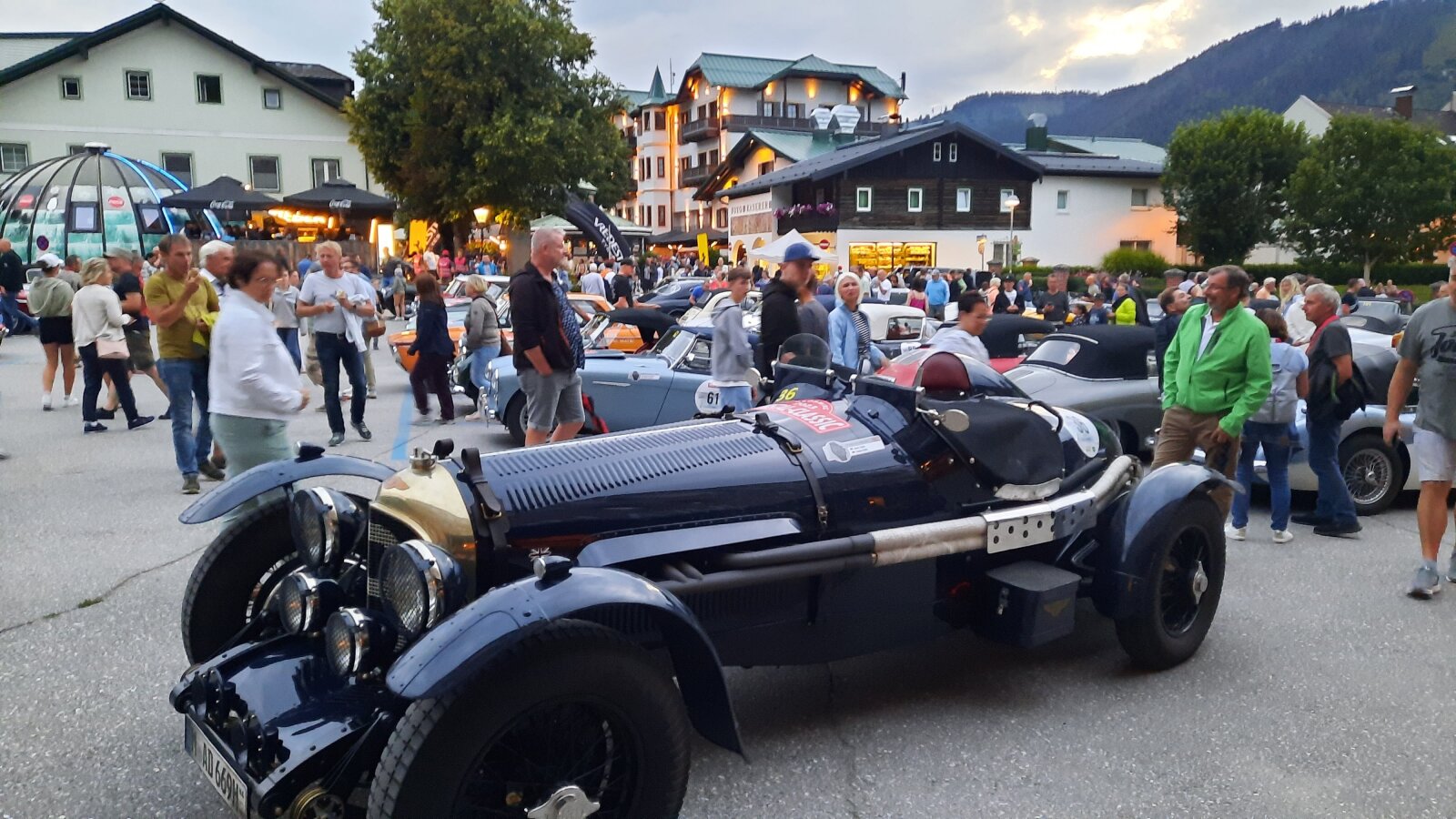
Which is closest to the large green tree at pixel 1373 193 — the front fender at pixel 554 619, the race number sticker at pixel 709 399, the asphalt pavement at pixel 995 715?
the asphalt pavement at pixel 995 715

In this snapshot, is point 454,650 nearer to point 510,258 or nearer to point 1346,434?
point 1346,434

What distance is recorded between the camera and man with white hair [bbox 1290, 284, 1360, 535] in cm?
654

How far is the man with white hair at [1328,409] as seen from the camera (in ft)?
21.5

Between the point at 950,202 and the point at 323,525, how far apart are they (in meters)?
44.5

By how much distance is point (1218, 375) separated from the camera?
19.3ft

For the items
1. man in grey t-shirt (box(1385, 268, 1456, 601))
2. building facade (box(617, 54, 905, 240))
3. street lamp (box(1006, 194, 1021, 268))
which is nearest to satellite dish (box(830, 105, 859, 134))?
building facade (box(617, 54, 905, 240))

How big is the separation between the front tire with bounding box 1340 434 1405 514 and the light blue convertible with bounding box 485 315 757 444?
5258mm

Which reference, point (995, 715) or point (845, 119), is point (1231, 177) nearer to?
point (845, 119)

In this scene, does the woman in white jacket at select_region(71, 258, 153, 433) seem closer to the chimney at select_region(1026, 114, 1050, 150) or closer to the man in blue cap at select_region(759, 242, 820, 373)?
the man in blue cap at select_region(759, 242, 820, 373)

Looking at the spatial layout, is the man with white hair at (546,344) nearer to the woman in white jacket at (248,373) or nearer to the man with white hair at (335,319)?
the woman in white jacket at (248,373)

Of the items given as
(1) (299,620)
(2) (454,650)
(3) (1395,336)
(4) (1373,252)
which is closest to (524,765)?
(2) (454,650)

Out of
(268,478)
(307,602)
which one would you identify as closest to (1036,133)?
(268,478)

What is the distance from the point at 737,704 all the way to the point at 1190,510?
223 centimetres

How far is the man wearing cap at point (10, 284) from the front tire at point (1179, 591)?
2156 cm
